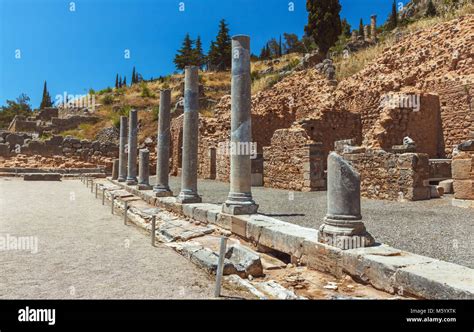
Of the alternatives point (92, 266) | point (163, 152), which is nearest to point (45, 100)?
point (163, 152)

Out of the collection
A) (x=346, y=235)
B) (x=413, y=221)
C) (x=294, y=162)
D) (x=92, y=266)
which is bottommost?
(x=92, y=266)

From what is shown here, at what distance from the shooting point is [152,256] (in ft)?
21.7

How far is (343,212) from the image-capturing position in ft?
17.1

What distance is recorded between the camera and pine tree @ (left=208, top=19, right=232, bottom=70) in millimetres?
61969

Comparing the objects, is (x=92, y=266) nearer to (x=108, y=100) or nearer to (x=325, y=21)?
(x=325, y=21)

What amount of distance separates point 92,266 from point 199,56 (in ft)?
204

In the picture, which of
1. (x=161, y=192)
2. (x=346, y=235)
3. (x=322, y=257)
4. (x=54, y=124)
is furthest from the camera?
(x=54, y=124)

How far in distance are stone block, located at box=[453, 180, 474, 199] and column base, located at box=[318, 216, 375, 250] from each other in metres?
6.52

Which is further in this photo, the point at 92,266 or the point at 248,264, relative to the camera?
the point at 92,266

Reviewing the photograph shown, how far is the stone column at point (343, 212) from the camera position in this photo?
197 inches

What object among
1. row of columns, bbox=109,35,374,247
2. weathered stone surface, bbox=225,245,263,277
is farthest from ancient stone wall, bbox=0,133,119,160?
weathered stone surface, bbox=225,245,263,277

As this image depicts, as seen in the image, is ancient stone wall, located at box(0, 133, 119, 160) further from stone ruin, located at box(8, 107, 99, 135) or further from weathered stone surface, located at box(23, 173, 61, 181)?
stone ruin, located at box(8, 107, 99, 135)

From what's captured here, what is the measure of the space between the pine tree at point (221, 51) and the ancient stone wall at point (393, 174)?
51.7 m
